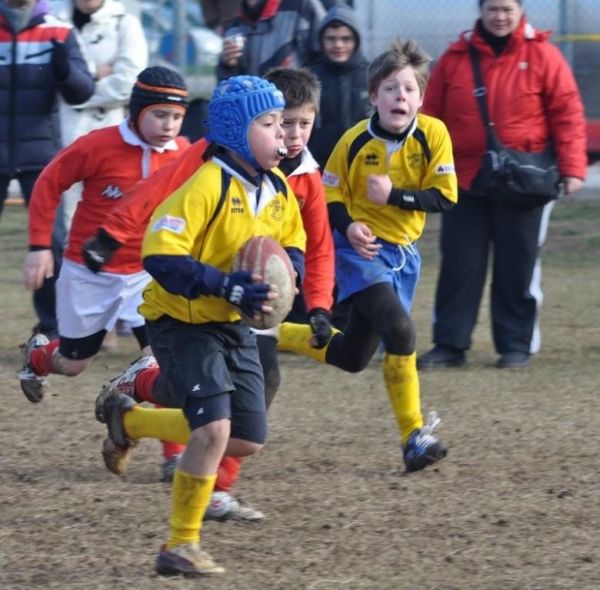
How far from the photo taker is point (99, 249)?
6.14 meters

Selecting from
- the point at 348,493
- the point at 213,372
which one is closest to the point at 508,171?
the point at 348,493

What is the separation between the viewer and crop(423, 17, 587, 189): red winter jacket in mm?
8578

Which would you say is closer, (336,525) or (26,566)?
(26,566)

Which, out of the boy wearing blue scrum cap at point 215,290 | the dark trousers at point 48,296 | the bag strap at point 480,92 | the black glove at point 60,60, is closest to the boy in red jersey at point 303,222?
the boy wearing blue scrum cap at point 215,290

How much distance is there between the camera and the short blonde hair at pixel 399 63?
21.5 feet

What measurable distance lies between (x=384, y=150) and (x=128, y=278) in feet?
4.11

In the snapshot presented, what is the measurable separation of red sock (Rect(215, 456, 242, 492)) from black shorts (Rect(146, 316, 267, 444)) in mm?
512

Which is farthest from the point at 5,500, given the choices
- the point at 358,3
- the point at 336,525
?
the point at 358,3

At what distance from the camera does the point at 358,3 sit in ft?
50.9

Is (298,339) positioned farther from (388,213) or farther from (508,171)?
(508,171)

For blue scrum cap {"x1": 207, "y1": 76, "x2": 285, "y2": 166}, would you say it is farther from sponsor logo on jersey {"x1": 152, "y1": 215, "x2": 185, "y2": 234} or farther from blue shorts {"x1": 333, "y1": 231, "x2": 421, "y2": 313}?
blue shorts {"x1": 333, "y1": 231, "x2": 421, "y2": 313}

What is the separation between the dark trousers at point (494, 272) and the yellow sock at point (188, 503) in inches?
156

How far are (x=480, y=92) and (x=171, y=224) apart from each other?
3.89 meters

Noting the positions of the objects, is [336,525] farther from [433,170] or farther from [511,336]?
[511,336]
